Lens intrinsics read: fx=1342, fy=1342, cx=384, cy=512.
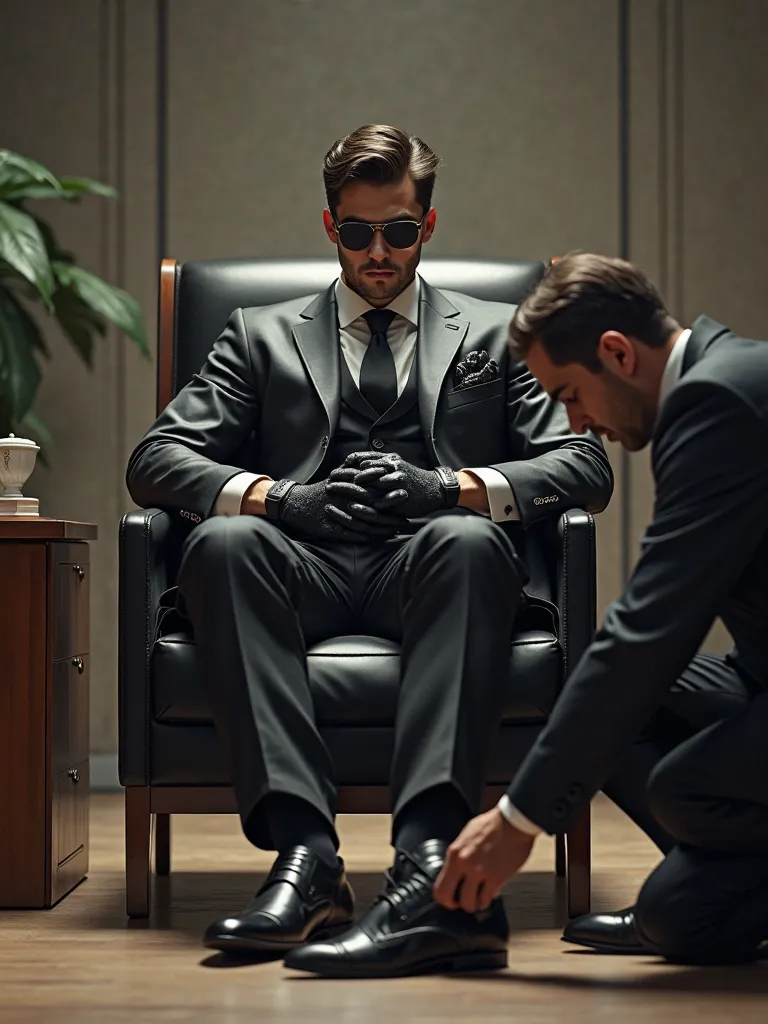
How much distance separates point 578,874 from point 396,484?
65 centimetres

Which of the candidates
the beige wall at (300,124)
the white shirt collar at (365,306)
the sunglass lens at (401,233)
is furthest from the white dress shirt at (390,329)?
the beige wall at (300,124)

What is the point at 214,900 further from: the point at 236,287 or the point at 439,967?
the point at 236,287

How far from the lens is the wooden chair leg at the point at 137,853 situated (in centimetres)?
203

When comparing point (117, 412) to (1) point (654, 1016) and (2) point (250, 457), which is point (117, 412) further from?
(1) point (654, 1016)

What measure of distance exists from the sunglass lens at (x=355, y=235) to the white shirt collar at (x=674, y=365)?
2.83ft

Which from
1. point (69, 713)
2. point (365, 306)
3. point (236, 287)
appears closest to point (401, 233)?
point (365, 306)

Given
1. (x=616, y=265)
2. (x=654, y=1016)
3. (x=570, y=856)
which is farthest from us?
(x=570, y=856)

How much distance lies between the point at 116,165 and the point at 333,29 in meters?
0.75

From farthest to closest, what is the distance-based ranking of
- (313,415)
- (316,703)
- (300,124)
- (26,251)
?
(300,124)
(26,251)
(313,415)
(316,703)

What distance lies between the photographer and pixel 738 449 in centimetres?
143

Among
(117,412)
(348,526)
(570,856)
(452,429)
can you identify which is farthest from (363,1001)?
(117,412)

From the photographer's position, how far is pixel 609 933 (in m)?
1.72

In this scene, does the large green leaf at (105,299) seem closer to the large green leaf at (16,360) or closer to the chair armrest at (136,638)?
the large green leaf at (16,360)

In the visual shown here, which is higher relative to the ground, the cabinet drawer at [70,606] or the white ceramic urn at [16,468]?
the white ceramic urn at [16,468]
